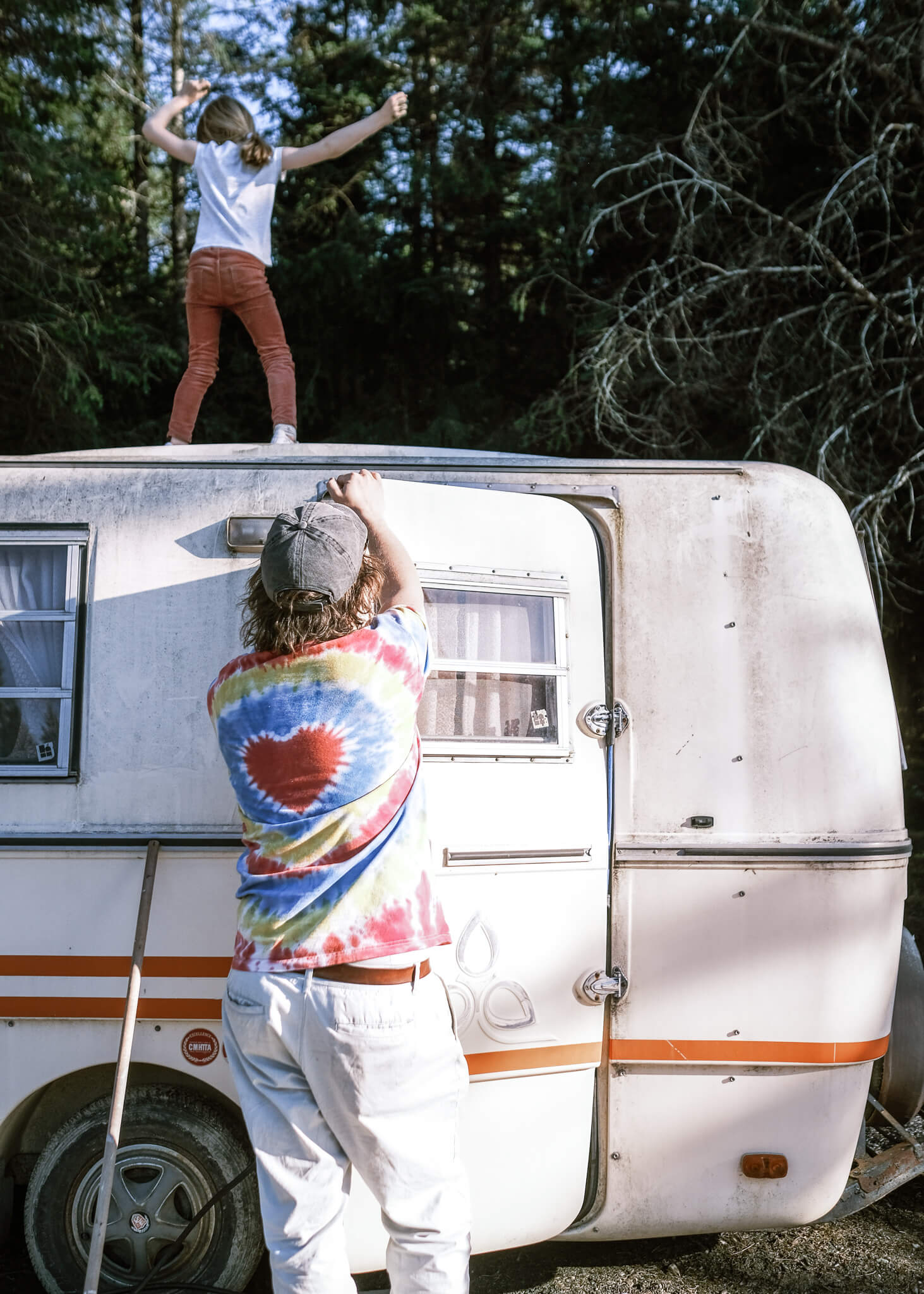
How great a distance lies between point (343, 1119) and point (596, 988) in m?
1.06

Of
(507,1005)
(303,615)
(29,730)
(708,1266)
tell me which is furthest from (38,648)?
(708,1266)

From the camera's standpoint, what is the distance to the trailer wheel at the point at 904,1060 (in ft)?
11.7

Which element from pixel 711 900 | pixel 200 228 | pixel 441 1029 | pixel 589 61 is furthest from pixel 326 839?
pixel 589 61

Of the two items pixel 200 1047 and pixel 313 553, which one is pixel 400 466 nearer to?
pixel 313 553

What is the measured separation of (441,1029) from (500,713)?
41.5 inches

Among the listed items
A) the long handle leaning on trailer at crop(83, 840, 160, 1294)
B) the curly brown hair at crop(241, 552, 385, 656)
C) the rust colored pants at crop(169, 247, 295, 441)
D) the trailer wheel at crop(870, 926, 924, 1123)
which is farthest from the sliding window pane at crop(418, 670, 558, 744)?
the rust colored pants at crop(169, 247, 295, 441)

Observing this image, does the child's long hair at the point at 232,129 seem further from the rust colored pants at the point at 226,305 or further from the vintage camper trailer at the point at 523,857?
the vintage camper trailer at the point at 523,857

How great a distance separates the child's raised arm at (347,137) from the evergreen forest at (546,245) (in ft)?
9.25

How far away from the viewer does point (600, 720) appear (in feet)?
10.6

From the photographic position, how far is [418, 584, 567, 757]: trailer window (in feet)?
10.3

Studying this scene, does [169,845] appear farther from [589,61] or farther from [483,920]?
[589,61]

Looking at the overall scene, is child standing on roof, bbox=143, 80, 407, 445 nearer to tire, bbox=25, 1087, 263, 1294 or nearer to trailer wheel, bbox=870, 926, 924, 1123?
tire, bbox=25, 1087, 263, 1294

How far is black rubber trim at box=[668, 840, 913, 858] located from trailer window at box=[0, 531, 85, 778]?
183cm

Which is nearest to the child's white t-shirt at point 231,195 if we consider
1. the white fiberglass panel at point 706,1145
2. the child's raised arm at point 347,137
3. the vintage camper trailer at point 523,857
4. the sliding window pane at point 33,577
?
the child's raised arm at point 347,137
